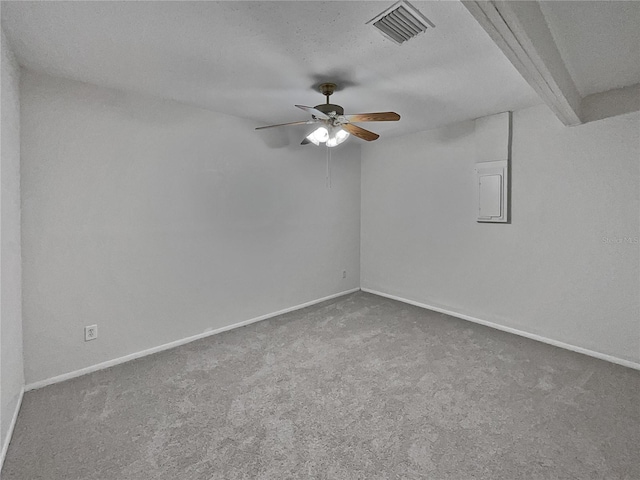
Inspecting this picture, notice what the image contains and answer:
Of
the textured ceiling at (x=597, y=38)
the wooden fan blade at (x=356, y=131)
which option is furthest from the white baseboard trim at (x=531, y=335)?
the wooden fan blade at (x=356, y=131)

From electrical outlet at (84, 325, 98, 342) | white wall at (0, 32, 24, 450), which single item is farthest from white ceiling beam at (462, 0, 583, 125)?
electrical outlet at (84, 325, 98, 342)

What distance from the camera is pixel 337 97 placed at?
2822 mm

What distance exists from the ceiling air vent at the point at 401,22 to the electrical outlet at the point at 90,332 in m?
2.99

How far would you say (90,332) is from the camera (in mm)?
2523

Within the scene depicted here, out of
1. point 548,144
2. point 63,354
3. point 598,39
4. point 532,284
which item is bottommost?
point 63,354

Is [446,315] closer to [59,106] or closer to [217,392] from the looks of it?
[217,392]

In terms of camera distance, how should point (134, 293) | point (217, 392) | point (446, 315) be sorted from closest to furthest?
point (217, 392) < point (134, 293) < point (446, 315)

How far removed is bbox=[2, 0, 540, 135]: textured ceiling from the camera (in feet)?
5.31

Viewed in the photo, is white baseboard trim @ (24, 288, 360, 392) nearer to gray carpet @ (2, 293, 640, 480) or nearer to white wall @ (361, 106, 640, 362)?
gray carpet @ (2, 293, 640, 480)

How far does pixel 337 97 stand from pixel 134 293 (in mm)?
2542

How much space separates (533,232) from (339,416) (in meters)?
2.63

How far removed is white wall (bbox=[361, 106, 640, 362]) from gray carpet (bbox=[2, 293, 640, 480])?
0.44 metres

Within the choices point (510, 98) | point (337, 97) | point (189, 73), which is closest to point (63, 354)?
point (189, 73)

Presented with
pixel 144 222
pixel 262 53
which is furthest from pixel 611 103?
pixel 144 222
